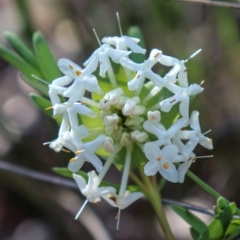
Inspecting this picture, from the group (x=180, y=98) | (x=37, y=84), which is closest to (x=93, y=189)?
(x=180, y=98)

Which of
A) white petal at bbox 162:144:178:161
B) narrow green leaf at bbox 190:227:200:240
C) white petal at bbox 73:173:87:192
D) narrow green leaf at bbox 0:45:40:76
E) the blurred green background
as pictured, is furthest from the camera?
the blurred green background

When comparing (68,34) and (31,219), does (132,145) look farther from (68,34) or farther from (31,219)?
(68,34)

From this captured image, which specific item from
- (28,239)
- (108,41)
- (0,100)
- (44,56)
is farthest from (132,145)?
(0,100)

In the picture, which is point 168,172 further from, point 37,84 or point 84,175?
point 37,84

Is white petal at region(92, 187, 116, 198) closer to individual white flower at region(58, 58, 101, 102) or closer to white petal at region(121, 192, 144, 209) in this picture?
white petal at region(121, 192, 144, 209)

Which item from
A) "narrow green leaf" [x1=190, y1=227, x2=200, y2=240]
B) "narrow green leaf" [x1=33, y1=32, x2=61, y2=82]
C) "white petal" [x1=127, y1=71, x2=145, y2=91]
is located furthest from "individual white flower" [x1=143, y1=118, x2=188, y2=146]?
"narrow green leaf" [x1=33, y1=32, x2=61, y2=82]

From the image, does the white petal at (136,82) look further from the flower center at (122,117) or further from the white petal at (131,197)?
the white petal at (131,197)

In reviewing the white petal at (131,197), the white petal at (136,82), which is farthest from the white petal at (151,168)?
the white petal at (136,82)
